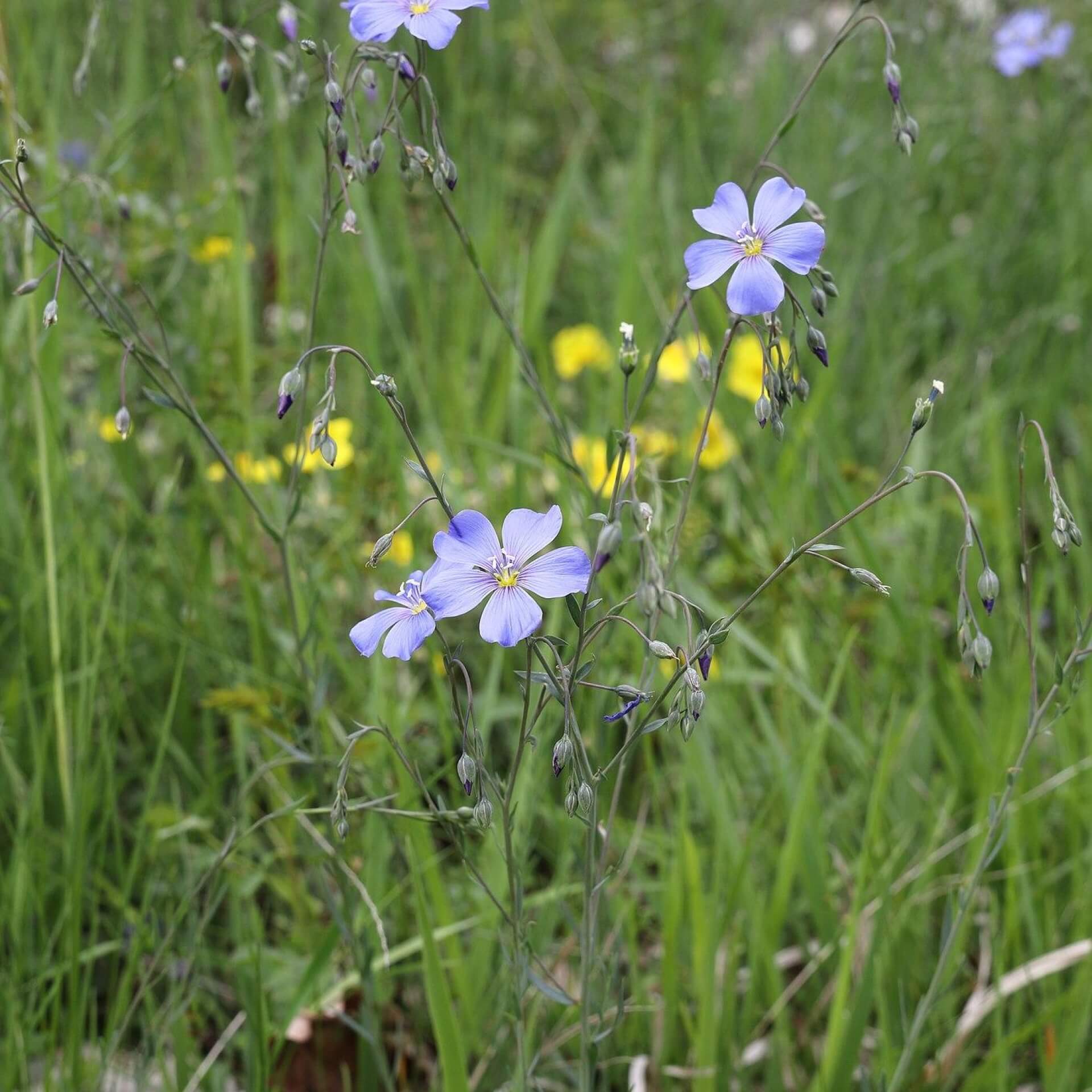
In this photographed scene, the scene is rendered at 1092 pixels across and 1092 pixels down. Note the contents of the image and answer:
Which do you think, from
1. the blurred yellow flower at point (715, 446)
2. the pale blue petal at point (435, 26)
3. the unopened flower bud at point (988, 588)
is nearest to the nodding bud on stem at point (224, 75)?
the pale blue petal at point (435, 26)

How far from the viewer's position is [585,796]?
1.19 m

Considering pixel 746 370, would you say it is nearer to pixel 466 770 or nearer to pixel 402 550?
pixel 402 550

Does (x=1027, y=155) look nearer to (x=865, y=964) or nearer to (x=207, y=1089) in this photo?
(x=865, y=964)

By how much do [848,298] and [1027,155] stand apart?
52.7 inches

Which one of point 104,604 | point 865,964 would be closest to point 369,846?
point 104,604

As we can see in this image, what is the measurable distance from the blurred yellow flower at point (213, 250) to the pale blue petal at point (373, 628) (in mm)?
2221

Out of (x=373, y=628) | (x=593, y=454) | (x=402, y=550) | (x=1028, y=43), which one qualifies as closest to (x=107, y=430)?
(x=402, y=550)

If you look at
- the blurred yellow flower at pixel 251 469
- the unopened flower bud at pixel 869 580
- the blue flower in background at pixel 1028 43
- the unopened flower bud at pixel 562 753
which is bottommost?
the unopened flower bud at pixel 562 753

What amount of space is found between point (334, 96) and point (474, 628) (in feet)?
5.23

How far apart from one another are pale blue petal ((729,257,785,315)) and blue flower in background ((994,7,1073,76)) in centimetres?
327

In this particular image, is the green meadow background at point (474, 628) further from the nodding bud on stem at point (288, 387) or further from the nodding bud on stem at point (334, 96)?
the nodding bud on stem at point (334, 96)

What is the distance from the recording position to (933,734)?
2373 millimetres

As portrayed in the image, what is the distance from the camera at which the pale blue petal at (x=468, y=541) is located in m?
1.19

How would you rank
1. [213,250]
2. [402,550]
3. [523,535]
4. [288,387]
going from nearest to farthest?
[523,535] → [288,387] → [402,550] → [213,250]
